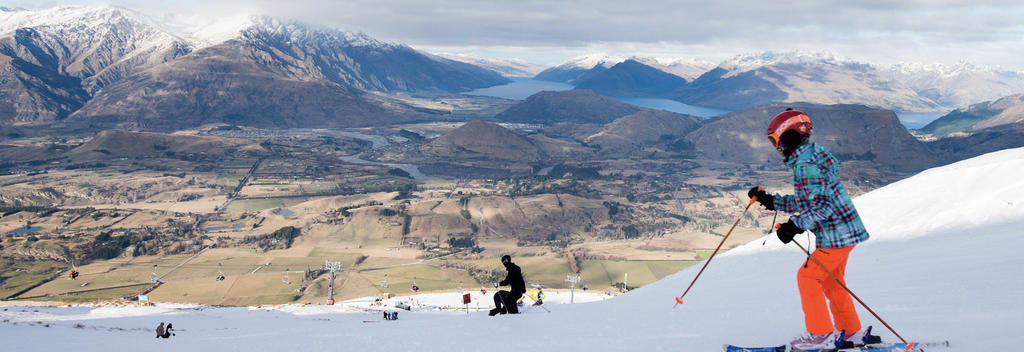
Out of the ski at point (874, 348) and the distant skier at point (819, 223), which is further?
the distant skier at point (819, 223)

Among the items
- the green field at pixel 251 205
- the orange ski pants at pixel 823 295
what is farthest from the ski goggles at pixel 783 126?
the green field at pixel 251 205

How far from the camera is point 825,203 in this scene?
17.9 feet

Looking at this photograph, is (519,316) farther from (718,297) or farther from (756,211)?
(756,211)

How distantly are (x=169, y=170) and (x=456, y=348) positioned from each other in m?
131

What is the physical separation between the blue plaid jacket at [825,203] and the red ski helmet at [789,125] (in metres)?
0.21

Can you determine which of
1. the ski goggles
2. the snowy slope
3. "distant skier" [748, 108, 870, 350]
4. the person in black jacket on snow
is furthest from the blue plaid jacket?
the person in black jacket on snow

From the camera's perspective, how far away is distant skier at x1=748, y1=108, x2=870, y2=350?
5.48 metres

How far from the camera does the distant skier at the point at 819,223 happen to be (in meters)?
5.48

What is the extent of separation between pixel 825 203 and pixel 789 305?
3234mm

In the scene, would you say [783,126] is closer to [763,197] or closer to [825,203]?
[763,197]

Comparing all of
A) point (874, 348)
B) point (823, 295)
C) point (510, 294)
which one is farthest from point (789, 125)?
point (510, 294)

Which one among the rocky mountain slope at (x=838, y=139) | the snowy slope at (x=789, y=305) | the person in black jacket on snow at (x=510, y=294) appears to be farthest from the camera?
the rocky mountain slope at (x=838, y=139)

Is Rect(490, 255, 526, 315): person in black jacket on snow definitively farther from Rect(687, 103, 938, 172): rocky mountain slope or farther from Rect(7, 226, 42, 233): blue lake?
Rect(687, 103, 938, 172): rocky mountain slope

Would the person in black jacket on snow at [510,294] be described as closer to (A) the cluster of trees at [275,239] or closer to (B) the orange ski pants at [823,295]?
(B) the orange ski pants at [823,295]
